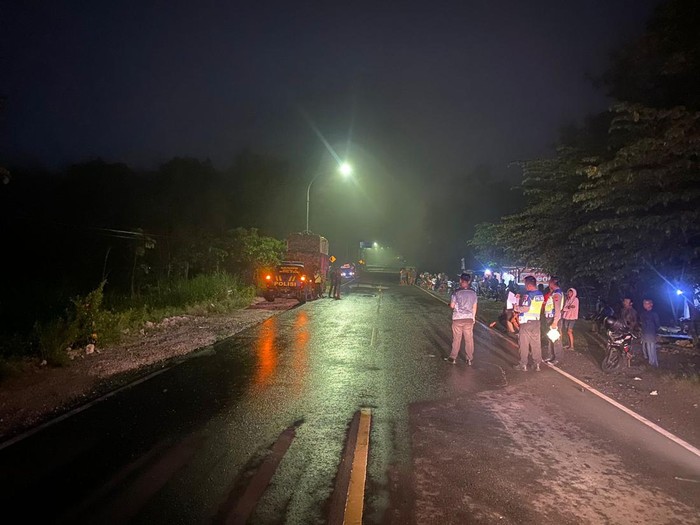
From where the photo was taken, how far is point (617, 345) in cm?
1072

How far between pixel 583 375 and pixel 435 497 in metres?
6.82

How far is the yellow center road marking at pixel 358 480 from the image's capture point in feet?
14.2

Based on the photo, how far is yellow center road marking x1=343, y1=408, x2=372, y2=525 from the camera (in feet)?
14.2

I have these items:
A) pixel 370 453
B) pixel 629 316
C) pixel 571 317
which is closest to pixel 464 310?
pixel 629 316

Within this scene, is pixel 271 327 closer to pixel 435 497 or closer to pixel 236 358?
pixel 236 358

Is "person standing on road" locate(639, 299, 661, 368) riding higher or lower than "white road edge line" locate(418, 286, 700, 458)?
higher

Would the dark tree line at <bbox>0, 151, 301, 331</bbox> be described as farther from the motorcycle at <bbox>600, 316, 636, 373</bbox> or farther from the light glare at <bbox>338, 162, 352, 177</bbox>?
the motorcycle at <bbox>600, 316, 636, 373</bbox>

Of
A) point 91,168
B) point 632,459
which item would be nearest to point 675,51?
point 632,459

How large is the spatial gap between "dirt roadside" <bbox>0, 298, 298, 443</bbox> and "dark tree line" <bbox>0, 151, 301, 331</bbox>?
435 cm

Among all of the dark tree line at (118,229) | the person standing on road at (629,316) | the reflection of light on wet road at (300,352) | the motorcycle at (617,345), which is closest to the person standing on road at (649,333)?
the person standing on road at (629,316)

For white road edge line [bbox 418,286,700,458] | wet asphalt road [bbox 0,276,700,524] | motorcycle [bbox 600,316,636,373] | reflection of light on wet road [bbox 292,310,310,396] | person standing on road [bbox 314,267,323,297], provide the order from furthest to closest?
1. person standing on road [bbox 314,267,323,297]
2. motorcycle [bbox 600,316,636,373]
3. reflection of light on wet road [bbox 292,310,310,396]
4. white road edge line [bbox 418,286,700,458]
5. wet asphalt road [bbox 0,276,700,524]

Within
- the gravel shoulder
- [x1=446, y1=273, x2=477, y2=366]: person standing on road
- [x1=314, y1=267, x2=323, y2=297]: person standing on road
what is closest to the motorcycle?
the gravel shoulder

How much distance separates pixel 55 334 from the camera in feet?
36.7

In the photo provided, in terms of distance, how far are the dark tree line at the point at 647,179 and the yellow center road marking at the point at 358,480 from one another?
6867 mm
